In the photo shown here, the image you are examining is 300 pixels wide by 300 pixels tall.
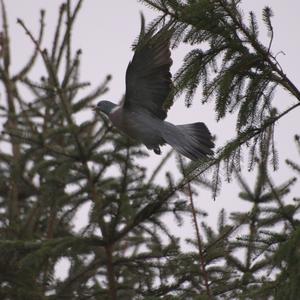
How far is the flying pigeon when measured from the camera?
421cm

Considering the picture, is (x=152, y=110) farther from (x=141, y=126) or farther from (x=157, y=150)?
(x=157, y=150)

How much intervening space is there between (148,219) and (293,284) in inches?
115

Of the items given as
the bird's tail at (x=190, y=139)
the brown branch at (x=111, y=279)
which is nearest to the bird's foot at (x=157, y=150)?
the bird's tail at (x=190, y=139)

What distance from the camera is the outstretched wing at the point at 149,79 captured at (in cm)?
424

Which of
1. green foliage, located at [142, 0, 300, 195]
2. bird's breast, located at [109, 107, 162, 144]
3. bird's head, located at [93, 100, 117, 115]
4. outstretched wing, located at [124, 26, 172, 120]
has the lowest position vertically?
green foliage, located at [142, 0, 300, 195]

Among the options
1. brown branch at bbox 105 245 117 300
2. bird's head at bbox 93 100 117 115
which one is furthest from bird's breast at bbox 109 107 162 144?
brown branch at bbox 105 245 117 300

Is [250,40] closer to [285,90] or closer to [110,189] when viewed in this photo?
[285,90]

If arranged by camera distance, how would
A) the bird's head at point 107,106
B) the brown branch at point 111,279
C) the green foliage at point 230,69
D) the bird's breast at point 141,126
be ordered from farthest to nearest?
the brown branch at point 111,279 < the bird's head at point 107,106 < the bird's breast at point 141,126 < the green foliage at point 230,69

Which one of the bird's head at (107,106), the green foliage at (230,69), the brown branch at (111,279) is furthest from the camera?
the brown branch at (111,279)

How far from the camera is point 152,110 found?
15.2ft

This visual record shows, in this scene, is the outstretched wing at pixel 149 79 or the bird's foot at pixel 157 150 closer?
the outstretched wing at pixel 149 79

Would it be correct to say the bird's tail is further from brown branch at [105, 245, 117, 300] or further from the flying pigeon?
brown branch at [105, 245, 117, 300]

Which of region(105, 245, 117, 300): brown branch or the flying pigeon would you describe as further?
region(105, 245, 117, 300): brown branch

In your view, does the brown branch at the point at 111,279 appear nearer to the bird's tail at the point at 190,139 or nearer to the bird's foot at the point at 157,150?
the bird's foot at the point at 157,150
